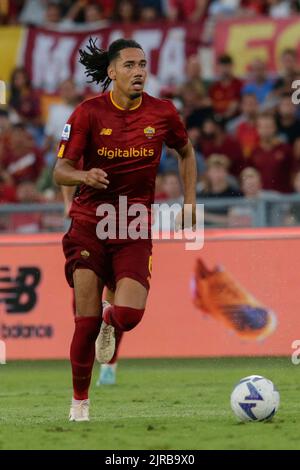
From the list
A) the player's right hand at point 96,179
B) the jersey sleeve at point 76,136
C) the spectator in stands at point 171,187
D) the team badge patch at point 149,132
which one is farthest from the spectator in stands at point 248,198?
→ the player's right hand at point 96,179

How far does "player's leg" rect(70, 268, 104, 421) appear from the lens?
7875 mm

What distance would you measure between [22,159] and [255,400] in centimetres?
963

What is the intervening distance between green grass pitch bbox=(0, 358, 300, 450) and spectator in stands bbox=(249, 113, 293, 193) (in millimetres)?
2700

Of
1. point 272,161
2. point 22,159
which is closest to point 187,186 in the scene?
point 272,161

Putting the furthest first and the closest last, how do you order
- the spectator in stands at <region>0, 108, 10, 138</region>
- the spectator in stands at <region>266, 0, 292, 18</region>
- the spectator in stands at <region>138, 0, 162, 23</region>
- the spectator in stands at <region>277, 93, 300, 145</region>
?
the spectator in stands at <region>138, 0, 162, 23</region> → the spectator in stands at <region>0, 108, 10, 138</region> → the spectator in stands at <region>266, 0, 292, 18</region> → the spectator in stands at <region>277, 93, 300, 145</region>

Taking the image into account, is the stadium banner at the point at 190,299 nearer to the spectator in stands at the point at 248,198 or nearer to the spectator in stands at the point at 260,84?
the spectator in stands at the point at 248,198

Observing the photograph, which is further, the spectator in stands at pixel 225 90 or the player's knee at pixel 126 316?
the spectator in stands at pixel 225 90

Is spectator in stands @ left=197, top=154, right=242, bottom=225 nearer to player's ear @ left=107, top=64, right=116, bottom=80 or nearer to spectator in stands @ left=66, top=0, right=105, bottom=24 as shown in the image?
spectator in stands @ left=66, top=0, right=105, bottom=24

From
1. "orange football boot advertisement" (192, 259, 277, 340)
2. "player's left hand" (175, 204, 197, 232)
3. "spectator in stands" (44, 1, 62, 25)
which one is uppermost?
"spectator in stands" (44, 1, 62, 25)

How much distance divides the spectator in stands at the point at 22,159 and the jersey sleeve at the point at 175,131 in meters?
8.49

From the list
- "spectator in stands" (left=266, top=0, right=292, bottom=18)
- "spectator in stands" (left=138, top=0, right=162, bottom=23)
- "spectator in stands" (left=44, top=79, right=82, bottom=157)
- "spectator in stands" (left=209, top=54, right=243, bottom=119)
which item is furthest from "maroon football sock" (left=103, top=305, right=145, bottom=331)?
"spectator in stands" (left=138, top=0, right=162, bottom=23)

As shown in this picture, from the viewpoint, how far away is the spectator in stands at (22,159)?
16719 mm

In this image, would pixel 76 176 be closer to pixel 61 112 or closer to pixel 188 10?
pixel 61 112

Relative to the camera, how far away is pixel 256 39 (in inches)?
659
